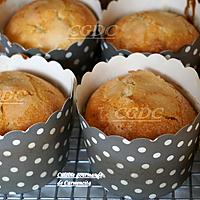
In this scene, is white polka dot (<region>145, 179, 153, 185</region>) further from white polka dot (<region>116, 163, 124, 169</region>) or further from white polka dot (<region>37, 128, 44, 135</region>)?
white polka dot (<region>37, 128, 44, 135</region>)

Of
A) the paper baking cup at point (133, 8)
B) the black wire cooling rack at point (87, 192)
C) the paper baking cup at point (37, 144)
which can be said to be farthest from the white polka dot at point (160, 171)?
the paper baking cup at point (133, 8)

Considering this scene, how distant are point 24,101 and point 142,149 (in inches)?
11.6

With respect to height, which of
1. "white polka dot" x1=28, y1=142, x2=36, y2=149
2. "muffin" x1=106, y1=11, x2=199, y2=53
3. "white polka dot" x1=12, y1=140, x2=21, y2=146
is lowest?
"white polka dot" x1=28, y1=142, x2=36, y2=149

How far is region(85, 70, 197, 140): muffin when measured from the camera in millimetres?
1225

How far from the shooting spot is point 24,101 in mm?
1274

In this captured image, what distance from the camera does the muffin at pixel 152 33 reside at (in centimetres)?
145

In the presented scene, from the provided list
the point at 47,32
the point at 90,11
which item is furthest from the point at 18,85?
the point at 90,11

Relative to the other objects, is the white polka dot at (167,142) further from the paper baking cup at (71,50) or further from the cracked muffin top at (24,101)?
the paper baking cup at (71,50)

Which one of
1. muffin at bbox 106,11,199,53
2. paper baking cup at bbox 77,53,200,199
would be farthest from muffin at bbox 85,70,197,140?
muffin at bbox 106,11,199,53

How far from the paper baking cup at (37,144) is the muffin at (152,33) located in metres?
0.20

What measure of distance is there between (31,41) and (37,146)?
35 cm

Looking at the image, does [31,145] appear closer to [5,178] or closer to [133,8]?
[5,178]

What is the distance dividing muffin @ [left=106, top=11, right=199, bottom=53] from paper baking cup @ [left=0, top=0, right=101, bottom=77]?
57 mm

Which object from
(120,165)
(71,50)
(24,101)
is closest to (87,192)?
(120,165)
